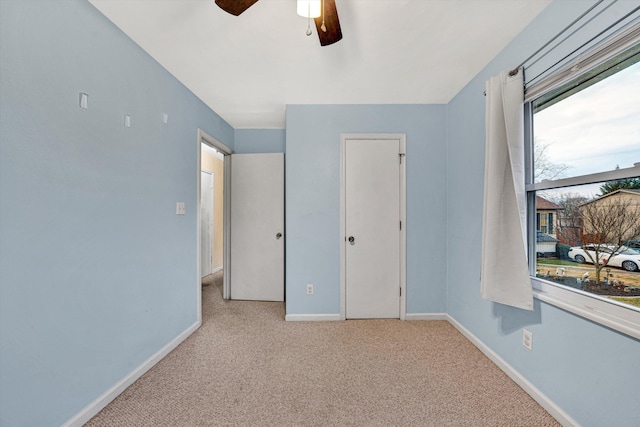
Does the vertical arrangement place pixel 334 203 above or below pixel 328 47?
below

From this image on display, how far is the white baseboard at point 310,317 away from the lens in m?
2.85

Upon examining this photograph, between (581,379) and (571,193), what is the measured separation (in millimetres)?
1001

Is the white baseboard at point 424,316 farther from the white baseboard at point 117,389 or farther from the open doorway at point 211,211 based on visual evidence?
the open doorway at point 211,211

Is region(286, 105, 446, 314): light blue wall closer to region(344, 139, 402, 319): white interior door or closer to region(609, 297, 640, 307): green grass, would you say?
region(344, 139, 402, 319): white interior door

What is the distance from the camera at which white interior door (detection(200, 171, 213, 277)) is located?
477 centimetres

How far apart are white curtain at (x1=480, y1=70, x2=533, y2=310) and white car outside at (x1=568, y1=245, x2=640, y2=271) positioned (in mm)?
Answer: 239

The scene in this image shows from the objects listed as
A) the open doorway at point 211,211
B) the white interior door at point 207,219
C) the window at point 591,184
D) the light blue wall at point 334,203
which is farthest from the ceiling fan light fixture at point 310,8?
the white interior door at point 207,219

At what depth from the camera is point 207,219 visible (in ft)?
16.0

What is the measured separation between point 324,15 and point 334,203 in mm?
1810

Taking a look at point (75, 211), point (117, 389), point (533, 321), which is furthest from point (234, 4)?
point (533, 321)

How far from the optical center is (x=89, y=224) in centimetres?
149

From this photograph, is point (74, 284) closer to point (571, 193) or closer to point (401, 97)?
point (571, 193)

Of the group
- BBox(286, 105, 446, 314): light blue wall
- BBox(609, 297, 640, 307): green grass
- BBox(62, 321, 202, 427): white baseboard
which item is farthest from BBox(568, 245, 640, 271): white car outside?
BBox(62, 321, 202, 427): white baseboard

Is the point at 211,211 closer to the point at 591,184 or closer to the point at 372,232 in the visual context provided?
the point at 372,232
